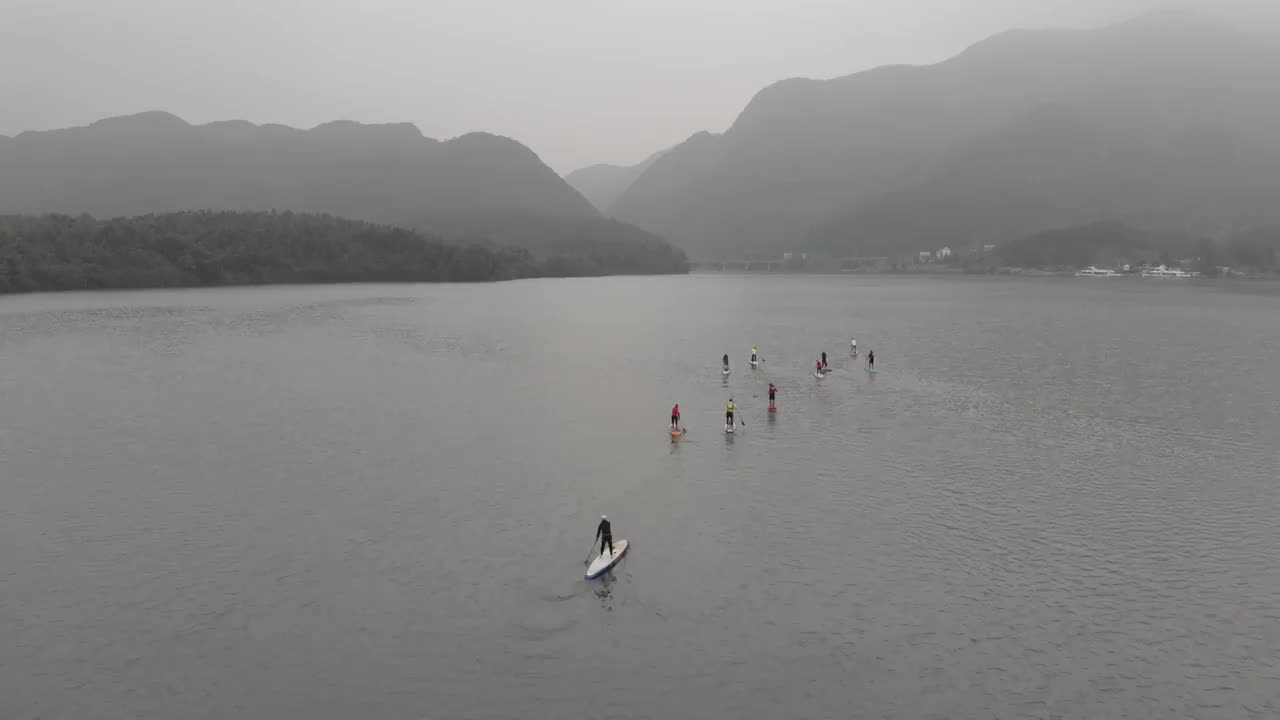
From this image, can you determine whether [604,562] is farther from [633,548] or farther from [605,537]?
[633,548]

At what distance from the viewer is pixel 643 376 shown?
79062 millimetres

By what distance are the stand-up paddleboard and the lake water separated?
0.61 m

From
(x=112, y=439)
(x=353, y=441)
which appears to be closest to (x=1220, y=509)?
(x=353, y=441)

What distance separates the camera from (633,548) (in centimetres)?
3238

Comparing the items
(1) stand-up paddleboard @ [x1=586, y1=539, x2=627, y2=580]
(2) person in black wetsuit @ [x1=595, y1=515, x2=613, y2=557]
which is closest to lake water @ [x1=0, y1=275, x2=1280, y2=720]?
(1) stand-up paddleboard @ [x1=586, y1=539, x2=627, y2=580]

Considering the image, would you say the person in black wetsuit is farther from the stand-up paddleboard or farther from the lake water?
the lake water

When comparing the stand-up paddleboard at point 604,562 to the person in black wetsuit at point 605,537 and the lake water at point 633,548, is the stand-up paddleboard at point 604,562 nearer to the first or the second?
the person in black wetsuit at point 605,537

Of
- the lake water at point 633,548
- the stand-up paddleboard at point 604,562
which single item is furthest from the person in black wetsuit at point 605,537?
the lake water at point 633,548

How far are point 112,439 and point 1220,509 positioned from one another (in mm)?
65885

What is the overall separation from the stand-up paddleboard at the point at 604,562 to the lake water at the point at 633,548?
609 mm

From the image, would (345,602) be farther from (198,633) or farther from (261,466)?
(261,466)

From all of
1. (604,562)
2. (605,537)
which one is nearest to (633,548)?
(605,537)

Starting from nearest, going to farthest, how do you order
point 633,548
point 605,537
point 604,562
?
point 604,562 < point 605,537 < point 633,548

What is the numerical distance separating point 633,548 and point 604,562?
3.07 m
